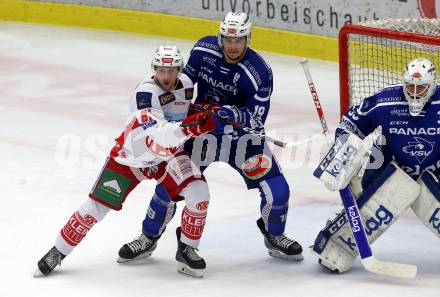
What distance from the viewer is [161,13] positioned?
35.4ft

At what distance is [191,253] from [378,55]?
1.87 meters

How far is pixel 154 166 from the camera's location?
5.30 meters

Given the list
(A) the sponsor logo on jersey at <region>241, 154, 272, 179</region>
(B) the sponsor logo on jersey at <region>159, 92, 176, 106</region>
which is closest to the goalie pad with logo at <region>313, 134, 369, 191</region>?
(A) the sponsor logo on jersey at <region>241, 154, 272, 179</region>


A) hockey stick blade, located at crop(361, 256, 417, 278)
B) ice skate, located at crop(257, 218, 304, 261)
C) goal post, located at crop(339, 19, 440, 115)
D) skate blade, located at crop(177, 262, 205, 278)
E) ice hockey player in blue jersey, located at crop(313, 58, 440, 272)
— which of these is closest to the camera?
hockey stick blade, located at crop(361, 256, 417, 278)

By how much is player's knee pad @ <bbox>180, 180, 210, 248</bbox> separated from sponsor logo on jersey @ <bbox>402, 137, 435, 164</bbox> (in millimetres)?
881

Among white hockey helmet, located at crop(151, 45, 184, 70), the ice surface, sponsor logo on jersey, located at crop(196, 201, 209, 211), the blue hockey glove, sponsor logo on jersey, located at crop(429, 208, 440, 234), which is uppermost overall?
white hockey helmet, located at crop(151, 45, 184, 70)

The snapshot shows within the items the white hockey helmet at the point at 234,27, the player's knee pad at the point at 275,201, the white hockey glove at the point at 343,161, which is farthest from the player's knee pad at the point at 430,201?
the white hockey helmet at the point at 234,27

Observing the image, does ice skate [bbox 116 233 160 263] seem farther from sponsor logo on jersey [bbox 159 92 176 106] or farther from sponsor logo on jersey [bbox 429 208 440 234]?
sponsor logo on jersey [bbox 429 208 440 234]

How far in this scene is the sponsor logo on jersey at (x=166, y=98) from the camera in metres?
5.29

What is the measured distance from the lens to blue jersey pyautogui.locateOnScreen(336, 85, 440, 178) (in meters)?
5.24

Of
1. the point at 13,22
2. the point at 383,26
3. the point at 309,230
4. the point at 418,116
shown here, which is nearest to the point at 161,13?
the point at 13,22

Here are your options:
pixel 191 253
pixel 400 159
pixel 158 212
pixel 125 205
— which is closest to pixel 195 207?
pixel 191 253

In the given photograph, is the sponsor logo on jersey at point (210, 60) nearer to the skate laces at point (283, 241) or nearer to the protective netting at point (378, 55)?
the skate laces at point (283, 241)

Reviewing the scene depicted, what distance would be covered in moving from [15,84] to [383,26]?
3.60 meters
